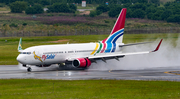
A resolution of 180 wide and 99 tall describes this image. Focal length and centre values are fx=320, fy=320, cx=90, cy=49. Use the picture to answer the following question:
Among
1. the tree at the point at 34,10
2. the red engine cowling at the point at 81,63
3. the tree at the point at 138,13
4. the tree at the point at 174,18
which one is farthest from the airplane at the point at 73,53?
the tree at the point at 34,10

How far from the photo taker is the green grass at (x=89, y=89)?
1005 inches

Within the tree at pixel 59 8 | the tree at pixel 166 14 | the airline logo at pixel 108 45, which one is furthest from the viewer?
the tree at pixel 59 8

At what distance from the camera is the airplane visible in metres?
44.5

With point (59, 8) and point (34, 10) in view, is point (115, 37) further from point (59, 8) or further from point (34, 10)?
point (59, 8)

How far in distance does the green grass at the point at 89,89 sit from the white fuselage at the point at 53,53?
9183mm

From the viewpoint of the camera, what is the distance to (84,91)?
91.5 feet

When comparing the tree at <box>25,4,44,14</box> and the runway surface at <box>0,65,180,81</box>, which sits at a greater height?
the runway surface at <box>0,65,180,81</box>

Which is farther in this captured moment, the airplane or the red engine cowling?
the red engine cowling

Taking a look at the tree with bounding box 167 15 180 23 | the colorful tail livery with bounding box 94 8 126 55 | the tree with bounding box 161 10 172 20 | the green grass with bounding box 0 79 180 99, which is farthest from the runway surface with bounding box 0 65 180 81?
the tree with bounding box 161 10 172 20

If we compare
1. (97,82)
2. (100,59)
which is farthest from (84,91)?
(100,59)

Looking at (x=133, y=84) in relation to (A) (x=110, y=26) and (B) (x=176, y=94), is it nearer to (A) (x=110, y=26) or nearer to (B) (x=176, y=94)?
(B) (x=176, y=94)

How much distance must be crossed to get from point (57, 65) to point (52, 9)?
129 meters

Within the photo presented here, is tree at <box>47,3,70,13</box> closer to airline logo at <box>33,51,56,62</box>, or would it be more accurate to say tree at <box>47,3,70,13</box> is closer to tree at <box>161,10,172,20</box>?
tree at <box>161,10,172,20</box>

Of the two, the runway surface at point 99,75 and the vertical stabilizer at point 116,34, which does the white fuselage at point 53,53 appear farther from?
the vertical stabilizer at point 116,34
